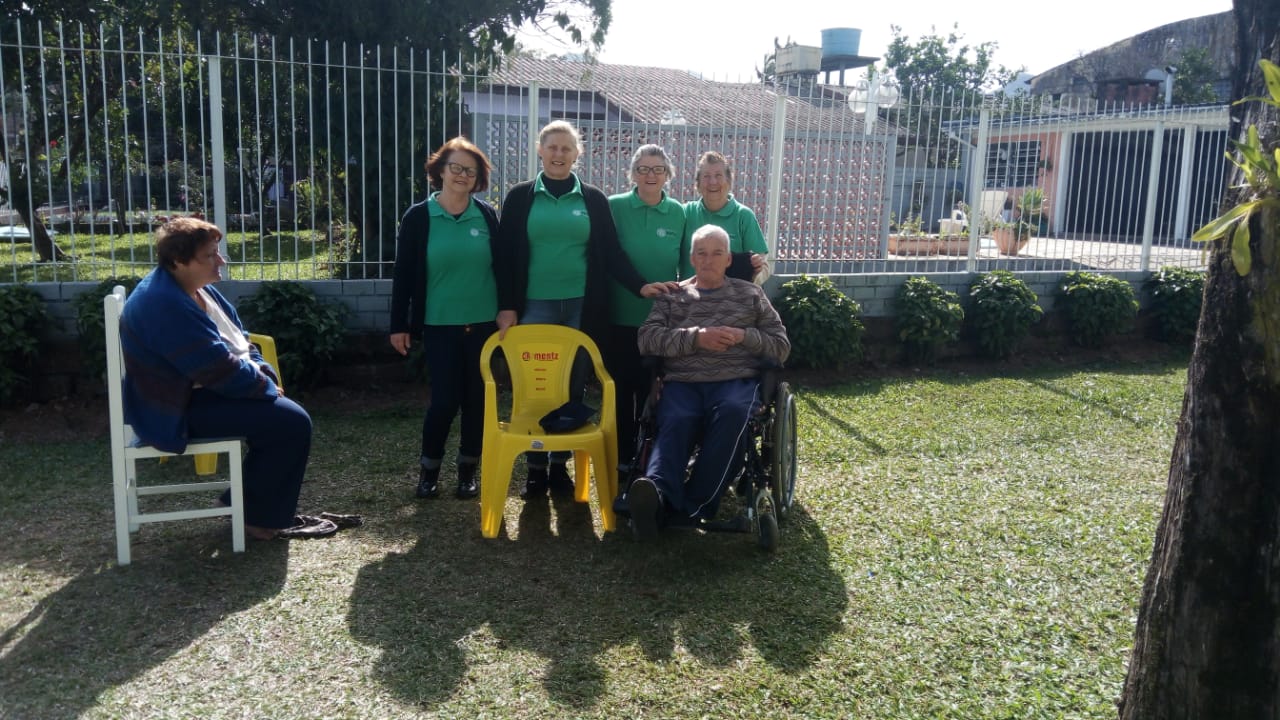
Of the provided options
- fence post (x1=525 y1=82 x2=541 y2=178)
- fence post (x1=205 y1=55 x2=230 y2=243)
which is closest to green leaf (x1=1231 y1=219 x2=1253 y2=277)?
fence post (x1=525 y1=82 x2=541 y2=178)

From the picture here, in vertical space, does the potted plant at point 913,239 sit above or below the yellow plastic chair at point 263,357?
above

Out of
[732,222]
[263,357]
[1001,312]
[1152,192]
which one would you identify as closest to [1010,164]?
[1152,192]

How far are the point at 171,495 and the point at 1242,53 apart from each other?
4634mm

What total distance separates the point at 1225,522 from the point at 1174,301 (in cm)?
809

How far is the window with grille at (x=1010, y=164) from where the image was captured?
9.13 metres

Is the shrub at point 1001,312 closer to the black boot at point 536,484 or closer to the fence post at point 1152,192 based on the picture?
the fence post at point 1152,192

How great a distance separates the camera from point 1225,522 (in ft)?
7.25

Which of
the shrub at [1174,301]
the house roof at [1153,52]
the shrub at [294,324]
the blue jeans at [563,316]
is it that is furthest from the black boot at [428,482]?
the house roof at [1153,52]

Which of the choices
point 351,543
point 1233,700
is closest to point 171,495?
point 351,543

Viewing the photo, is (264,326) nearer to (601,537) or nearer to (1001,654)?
(601,537)

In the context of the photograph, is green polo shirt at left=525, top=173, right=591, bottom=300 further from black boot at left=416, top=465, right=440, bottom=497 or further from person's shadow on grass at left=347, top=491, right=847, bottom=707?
person's shadow on grass at left=347, top=491, right=847, bottom=707

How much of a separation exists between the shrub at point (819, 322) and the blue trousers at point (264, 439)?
436 cm

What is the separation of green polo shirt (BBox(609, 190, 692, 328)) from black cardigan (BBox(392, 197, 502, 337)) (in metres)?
0.59

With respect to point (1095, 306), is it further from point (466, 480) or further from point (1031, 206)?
point (466, 480)
